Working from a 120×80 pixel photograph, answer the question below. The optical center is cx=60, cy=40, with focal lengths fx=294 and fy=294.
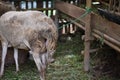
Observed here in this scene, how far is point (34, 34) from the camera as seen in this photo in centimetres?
544

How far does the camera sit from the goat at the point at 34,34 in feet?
17.6

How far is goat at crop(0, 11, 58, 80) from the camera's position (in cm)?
538

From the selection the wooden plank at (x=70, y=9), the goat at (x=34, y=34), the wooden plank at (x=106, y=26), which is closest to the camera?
the goat at (x=34, y=34)

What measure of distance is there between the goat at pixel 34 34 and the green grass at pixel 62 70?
77 cm

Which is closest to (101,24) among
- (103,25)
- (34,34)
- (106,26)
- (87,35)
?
(103,25)

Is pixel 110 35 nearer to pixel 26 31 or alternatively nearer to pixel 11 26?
pixel 26 31

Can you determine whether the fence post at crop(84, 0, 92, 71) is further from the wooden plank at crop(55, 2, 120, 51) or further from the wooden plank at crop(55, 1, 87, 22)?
the wooden plank at crop(55, 1, 87, 22)

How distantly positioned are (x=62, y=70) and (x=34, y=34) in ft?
5.86

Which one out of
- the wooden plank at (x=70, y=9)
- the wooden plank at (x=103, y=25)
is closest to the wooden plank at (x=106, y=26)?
the wooden plank at (x=103, y=25)

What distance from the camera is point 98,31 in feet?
20.2

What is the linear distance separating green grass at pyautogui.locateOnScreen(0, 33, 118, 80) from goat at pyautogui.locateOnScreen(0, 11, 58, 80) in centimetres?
77

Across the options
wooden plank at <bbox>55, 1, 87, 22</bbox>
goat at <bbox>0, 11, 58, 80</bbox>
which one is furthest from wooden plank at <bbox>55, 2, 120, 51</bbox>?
goat at <bbox>0, 11, 58, 80</bbox>

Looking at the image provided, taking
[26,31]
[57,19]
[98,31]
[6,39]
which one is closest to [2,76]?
[6,39]

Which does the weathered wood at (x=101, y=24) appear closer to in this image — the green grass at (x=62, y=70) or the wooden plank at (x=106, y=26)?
the wooden plank at (x=106, y=26)
